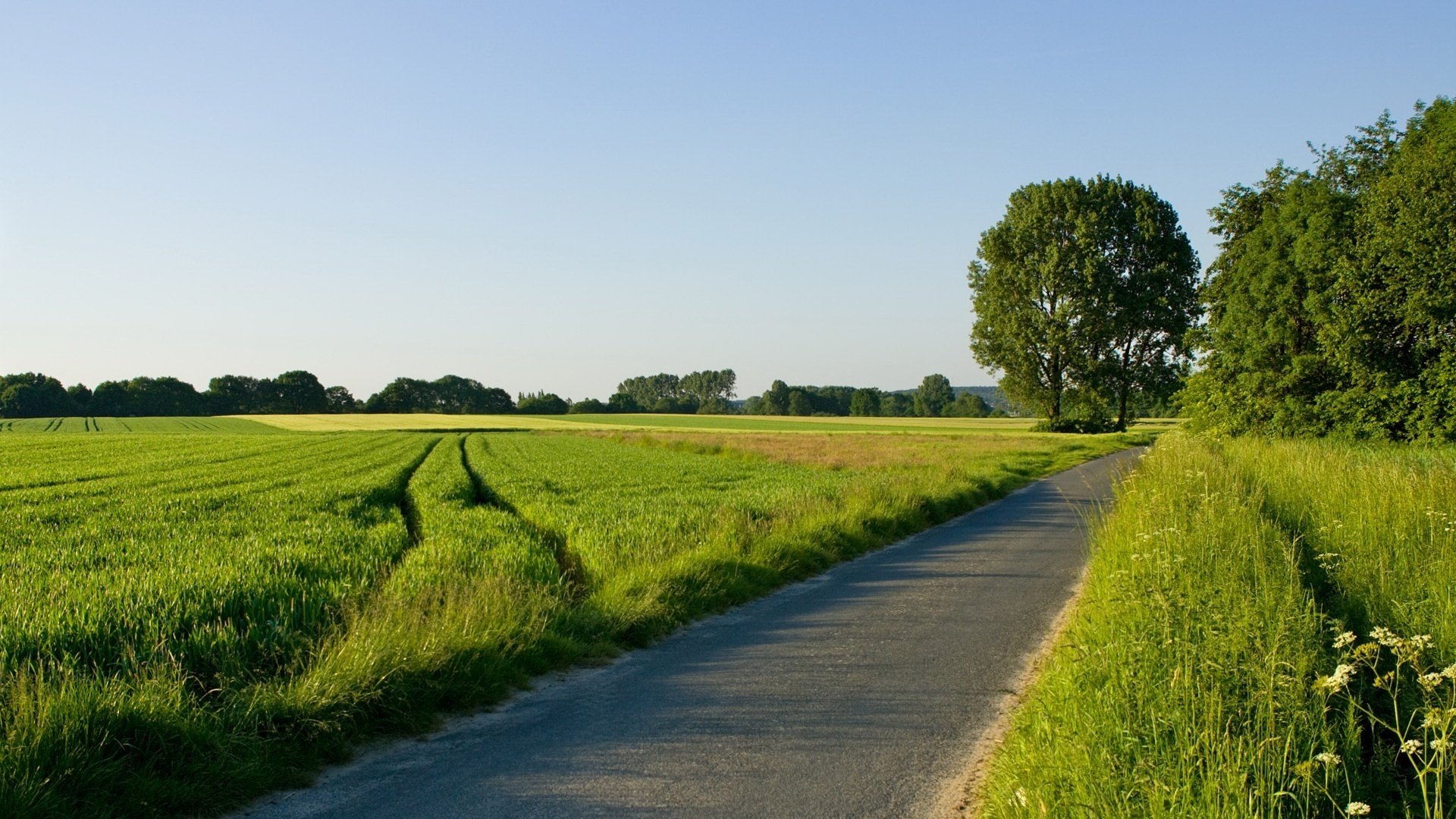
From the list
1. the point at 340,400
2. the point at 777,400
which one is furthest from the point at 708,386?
the point at 340,400

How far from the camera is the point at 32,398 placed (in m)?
114

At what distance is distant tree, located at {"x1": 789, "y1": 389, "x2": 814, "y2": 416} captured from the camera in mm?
135125

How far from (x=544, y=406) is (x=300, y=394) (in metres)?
38.7

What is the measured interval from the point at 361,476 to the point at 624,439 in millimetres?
34219

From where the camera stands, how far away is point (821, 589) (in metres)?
10.4

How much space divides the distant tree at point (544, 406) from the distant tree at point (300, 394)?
31.2 meters

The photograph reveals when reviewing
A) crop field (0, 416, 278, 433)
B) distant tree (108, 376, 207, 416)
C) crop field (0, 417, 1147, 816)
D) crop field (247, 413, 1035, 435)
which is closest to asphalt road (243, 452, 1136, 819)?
crop field (0, 417, 1147, 816)

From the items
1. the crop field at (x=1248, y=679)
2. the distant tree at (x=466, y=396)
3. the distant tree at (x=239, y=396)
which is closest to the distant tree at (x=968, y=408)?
the distant tree at (x=466, y=396)

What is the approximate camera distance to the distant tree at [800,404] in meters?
135

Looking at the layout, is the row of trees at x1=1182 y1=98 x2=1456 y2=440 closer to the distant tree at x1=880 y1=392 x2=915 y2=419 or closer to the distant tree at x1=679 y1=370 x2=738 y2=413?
the distant tree at x1=880 y1=392 x2=915 y2=419

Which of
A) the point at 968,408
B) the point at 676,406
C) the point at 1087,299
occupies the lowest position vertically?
the point at 676,406

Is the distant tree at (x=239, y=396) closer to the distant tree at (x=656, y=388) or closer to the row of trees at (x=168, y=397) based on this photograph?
the row of trees at (x=168, y=397)

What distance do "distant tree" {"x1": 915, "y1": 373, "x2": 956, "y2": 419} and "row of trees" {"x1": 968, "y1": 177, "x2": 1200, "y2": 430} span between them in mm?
79877

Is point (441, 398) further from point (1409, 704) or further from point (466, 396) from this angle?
point (1409, 704)
